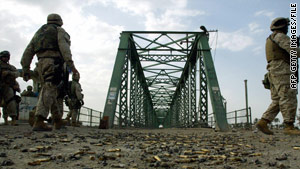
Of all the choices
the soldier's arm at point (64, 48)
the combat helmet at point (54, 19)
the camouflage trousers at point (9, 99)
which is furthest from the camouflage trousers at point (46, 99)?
the camouflage trousers at point (9, 99)

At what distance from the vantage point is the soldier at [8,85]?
296 inches

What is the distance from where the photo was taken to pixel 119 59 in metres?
13.3

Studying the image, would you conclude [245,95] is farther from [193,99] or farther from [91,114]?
[91,114]

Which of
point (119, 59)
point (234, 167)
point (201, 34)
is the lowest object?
point (234, 167)

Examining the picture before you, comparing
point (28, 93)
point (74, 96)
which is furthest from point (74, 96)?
point (28, 93)

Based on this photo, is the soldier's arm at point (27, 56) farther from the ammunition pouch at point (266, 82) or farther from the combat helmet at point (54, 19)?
the ammunition pouch at point (266, 82)

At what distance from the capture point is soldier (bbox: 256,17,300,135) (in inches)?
198

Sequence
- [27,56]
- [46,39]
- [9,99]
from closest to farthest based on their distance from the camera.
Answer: [46,39] → [27,56] → [9,99]

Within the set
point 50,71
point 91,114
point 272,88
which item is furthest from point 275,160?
point 91,114

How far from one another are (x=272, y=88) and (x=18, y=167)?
4846 mm

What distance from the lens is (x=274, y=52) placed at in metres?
5.36

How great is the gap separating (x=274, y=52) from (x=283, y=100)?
975 mm

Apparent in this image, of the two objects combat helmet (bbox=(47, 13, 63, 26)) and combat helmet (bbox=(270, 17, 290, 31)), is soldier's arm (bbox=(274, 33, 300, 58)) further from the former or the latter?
combat helmet (bbox=(47, 13, 63, 26))

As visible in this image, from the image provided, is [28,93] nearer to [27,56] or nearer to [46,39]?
[27,56]
